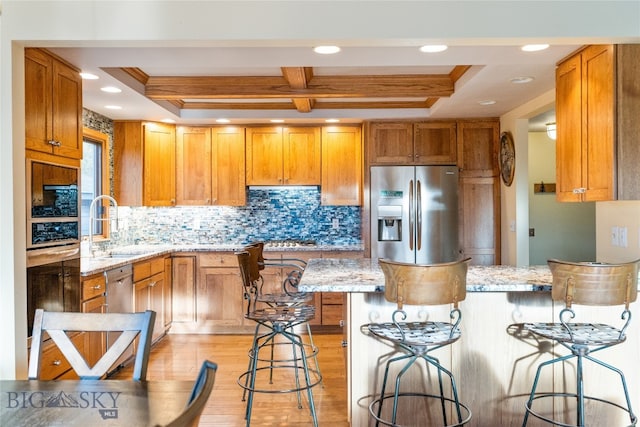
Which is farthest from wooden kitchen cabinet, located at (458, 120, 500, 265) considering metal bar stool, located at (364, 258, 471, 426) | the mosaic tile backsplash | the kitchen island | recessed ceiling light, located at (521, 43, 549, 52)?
metal bar stool, located at (364, 258, 471, 426)

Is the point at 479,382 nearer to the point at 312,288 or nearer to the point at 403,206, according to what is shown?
the point at 312,288

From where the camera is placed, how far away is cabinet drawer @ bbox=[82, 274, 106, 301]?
3.10 metres

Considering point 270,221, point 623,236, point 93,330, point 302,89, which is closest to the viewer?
point 93,330

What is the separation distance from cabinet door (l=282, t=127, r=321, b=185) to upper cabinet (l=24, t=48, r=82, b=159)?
240 cm

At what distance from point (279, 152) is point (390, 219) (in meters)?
1.39

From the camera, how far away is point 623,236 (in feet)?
10.1

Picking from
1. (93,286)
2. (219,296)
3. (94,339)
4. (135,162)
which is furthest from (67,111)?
(219,296)

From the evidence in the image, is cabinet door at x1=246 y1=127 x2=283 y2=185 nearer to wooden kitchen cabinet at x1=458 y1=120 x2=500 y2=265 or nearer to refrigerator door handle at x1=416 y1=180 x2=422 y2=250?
refrigerator door handle at x1=416 y1=180 x2=422 y2=250

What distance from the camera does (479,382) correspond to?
2537 mm

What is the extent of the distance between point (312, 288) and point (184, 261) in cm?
291

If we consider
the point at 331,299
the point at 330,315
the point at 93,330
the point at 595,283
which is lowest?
the point at 330,315

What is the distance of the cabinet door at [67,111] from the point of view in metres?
2.84

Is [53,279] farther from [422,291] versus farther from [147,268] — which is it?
A: [422,291]

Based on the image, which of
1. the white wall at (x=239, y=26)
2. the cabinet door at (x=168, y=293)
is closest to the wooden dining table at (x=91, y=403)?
the white wall at (x=239, y=26)
